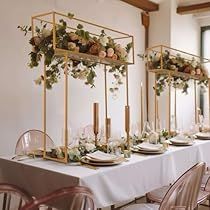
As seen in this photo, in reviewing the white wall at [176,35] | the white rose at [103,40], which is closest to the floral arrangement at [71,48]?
the white rose at [103,40]

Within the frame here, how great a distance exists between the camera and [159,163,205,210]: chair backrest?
201cm

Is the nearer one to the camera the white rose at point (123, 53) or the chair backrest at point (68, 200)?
the chair backrest at point (68, 200)

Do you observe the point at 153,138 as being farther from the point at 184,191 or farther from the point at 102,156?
the point at 184,191

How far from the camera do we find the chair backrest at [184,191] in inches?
79.3

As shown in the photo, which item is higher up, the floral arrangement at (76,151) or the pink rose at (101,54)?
the pink rose at (101,54)

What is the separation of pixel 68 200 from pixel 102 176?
32cm

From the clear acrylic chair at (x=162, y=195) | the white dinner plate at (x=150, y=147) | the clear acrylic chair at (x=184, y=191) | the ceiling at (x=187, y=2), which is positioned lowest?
the clear acrylic chair at (x=162, y=195)

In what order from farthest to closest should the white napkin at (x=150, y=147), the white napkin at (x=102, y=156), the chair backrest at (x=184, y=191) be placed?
the white napkin at (x=150, y=147) → the white napkin at (x=102, y=156) → the chair backrest at (x=184, y=191)

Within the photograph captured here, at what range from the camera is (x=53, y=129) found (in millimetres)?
3994

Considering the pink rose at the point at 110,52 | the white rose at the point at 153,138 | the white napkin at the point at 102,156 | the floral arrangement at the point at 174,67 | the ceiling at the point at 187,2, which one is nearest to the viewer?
the white napkin at the point at 102,156

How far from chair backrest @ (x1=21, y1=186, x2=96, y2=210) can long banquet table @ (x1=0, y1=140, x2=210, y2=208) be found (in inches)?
5.4

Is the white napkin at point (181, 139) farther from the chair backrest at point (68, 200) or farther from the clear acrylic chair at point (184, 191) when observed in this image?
the chair backrest at point (68, 200)

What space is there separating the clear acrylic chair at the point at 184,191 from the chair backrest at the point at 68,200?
1.59ft

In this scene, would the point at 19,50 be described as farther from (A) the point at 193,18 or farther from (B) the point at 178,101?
(A) the point at 193,18
